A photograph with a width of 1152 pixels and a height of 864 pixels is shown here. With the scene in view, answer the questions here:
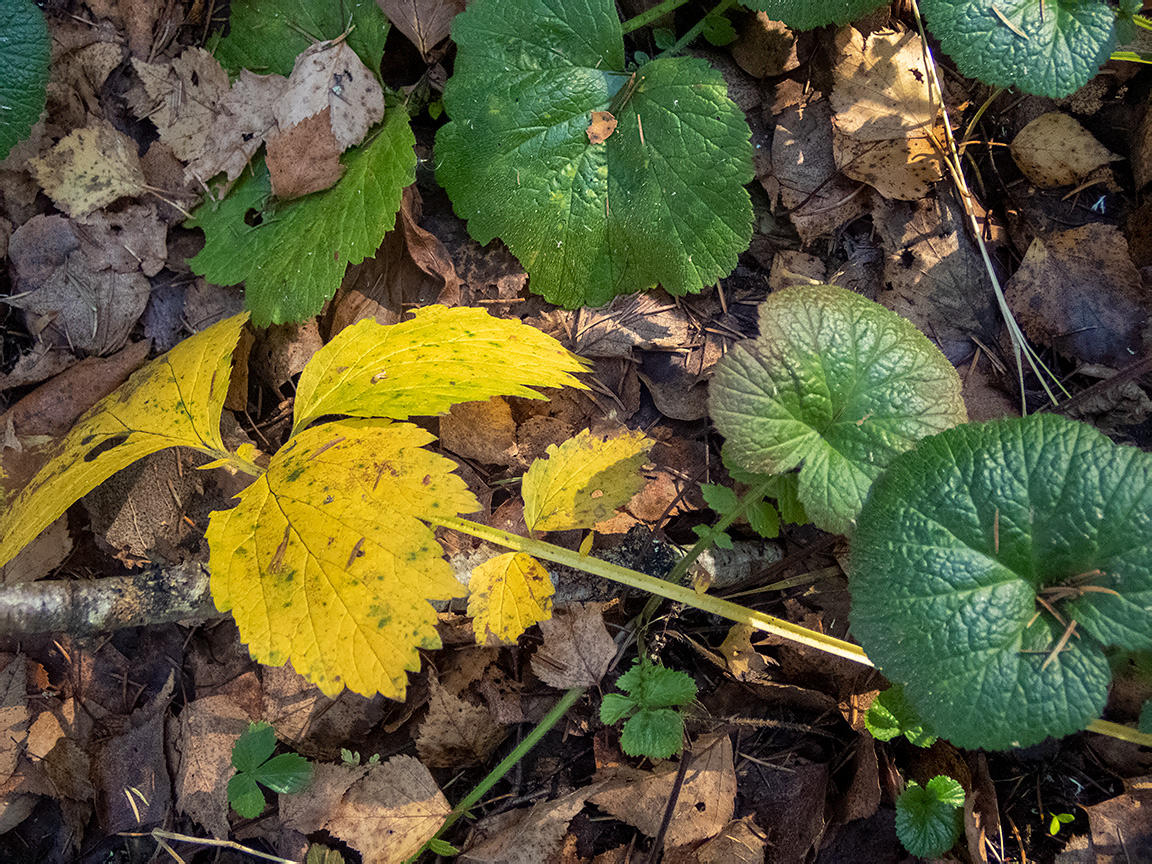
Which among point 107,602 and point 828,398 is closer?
point 828,398

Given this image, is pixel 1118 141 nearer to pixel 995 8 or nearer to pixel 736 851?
pixel 995 8

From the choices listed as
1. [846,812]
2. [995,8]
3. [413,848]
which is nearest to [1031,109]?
[995,8]

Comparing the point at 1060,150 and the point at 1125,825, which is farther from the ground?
the point at 1060,150

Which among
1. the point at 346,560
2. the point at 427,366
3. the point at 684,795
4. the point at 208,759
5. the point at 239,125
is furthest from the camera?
the point at 239,125

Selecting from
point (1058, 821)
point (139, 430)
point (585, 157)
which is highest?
point (585, 157)

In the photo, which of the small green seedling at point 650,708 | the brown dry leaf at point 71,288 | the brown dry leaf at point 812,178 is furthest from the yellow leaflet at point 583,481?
the brown dry leaf at point 71,288

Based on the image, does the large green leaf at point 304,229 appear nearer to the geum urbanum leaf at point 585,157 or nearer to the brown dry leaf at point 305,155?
the brown dry leaf at point 305,155

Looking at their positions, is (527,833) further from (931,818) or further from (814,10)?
(814,10)

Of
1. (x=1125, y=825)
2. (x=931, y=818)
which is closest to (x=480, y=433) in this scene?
(x=931, y=818)
